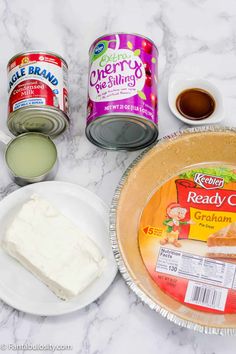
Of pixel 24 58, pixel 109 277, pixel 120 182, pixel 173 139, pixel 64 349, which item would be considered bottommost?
pixel 64 349

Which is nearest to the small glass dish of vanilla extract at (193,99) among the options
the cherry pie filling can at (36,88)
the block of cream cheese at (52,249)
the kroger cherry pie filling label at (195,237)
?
the kroger cherry pie filling label at (195,237)

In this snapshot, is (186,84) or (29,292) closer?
(29,292)

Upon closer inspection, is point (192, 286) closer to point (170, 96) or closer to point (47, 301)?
point (47, 301)

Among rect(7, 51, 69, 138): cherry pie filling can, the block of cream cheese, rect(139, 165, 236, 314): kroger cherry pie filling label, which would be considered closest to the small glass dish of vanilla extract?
rect(139, 165, 236, 314): kroger cherry pie filling label

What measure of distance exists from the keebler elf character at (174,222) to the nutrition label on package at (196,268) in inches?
0.9

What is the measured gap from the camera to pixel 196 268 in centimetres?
109

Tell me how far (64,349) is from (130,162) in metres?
0.42

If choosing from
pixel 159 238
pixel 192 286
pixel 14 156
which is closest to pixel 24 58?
pixel 14 156

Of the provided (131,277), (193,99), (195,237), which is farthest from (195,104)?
(131,277)

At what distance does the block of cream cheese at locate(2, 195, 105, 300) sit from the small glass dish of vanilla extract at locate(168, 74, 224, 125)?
347 mm

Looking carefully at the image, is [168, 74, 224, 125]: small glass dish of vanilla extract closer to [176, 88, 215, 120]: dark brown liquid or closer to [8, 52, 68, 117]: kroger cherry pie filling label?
[176, 88, 215, 120]: dark brown liquid

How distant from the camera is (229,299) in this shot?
1.07 metres

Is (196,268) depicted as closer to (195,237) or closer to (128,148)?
(195,237)

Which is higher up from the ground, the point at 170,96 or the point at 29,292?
the point at 170,96
